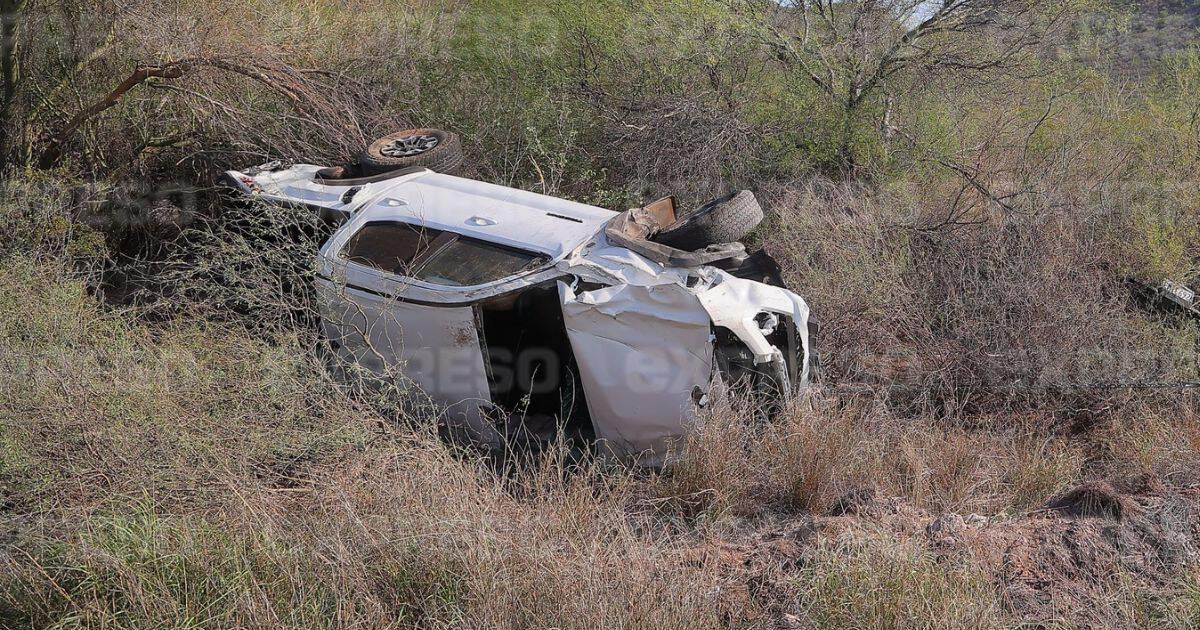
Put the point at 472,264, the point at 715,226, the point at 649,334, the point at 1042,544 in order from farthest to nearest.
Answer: the point at 715,226
the point at 472,264
the point at 649,334
the point at 1042,544

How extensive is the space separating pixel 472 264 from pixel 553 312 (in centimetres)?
69

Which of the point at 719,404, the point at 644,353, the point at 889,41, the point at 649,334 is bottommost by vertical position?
the point at 719,404

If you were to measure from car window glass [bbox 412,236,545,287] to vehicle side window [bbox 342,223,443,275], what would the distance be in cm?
13

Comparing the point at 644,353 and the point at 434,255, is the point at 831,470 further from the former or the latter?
the point at 434,255

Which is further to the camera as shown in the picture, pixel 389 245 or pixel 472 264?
pixel 389 245

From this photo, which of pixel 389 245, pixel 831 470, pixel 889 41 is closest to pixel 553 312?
pixel 389 245

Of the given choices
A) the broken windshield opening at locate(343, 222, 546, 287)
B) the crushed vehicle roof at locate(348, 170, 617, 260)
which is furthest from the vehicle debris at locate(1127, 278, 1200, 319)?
the broken windshield opening at locate(343, 222, 546, 287)

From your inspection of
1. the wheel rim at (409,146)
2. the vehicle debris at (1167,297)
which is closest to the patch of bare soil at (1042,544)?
the vehicle debris at (1167,297)

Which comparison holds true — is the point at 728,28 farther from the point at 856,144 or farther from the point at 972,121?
the point at 972,121

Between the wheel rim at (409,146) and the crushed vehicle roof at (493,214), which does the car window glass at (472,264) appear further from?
the wheel rim at (409,146)

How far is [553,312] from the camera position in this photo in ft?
18.9

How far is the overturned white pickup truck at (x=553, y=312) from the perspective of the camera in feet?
16.3

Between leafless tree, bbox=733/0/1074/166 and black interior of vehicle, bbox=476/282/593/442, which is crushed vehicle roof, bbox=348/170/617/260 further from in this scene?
leafless tree, bbox=733/0/1074/166

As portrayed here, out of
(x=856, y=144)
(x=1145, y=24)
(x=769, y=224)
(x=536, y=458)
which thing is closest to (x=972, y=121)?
(x=856, y=144)
